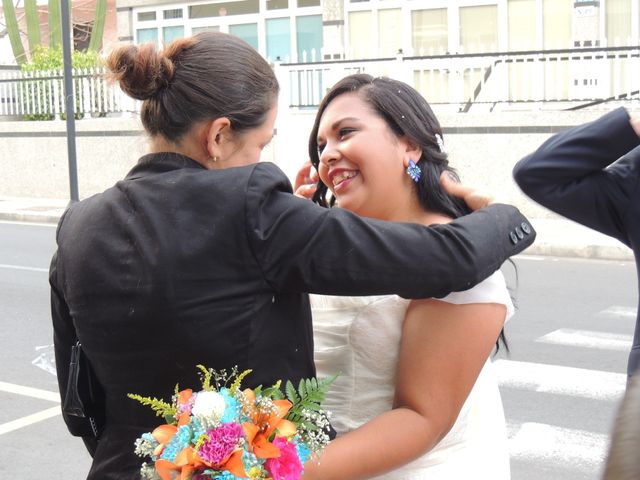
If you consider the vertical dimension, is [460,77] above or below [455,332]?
above

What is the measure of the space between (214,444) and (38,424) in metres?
4.32

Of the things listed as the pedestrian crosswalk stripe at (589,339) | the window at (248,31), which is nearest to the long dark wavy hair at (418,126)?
the pedestrian crosswalk stripe at (589,339)

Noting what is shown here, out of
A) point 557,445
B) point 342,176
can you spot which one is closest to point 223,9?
point 557,445

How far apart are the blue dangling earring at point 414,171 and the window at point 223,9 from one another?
21.4m

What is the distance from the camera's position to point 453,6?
1962cm

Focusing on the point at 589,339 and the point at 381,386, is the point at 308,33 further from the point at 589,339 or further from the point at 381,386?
the point at 381,386

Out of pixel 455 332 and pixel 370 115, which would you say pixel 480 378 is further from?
pixel 370 115

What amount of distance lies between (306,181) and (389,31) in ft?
60.3

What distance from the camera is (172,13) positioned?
24156 millimetres

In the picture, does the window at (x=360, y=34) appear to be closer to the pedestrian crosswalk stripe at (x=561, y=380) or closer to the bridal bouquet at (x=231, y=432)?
the pedestrian crosswalk stripe at (x=561, y=380)

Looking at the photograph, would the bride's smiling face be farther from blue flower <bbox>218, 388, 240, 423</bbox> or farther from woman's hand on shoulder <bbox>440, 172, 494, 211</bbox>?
blue flower <bbox>218, 388, 240, 423</bbox>

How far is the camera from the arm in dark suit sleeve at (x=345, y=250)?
1742 mm

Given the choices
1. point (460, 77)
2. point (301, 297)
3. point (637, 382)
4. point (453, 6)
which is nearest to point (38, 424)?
point (301, 297)

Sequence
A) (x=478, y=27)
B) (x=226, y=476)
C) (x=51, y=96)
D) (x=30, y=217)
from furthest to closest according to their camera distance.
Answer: (x=478, y=27), (x=51, y=96), (x=30, y=217), (x=226, y=476)
